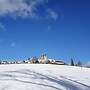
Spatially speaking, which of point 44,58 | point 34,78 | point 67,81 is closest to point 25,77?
point 34,78

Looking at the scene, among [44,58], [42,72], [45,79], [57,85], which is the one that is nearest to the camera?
[57,85]

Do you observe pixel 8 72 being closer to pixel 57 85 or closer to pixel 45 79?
pixel 45 79

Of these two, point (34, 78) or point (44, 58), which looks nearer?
point (34, 78)

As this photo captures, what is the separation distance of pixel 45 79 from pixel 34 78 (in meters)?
0.35

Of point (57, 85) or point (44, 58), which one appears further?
point (44, 58)

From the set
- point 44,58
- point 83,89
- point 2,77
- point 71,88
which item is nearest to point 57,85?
point 71,88

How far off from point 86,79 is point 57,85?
2.31 meters

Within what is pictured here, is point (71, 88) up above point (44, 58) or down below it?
below

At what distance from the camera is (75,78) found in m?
9.87

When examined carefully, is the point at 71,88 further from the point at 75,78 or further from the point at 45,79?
the point at 75,78

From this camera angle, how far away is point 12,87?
24.8 ft

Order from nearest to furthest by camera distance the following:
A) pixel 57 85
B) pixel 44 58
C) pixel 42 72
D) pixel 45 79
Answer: pixel 57 85 → pixel 45 79 → pixel 42 72 → pixel 44 58

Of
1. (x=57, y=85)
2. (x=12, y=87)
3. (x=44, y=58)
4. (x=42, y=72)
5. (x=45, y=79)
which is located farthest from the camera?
(x=44, y=58)

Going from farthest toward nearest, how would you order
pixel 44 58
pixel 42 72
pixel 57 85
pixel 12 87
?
pixel 44 58 < pixel 42 72 < pixel 57 85 < pixel 12 87
